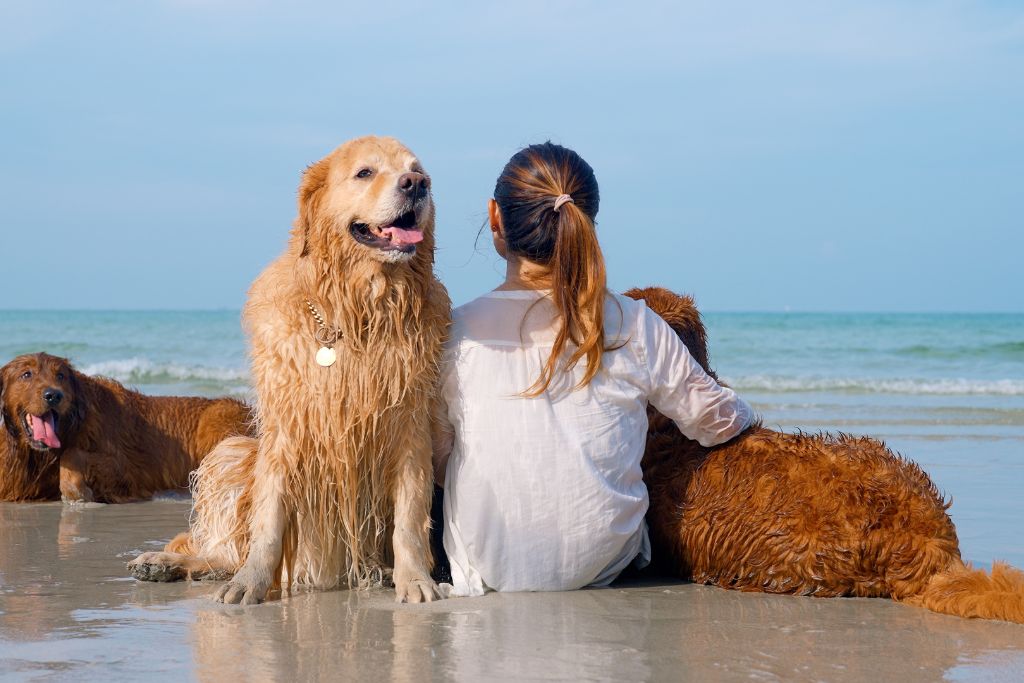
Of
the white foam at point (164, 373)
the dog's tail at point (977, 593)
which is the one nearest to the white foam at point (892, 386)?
the white foam at point (164, 373)

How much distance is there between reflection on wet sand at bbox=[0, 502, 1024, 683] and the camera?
3.19 meters

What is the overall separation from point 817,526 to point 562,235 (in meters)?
1.35

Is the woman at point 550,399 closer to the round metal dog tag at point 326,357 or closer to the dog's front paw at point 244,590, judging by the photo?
the round metal dog tag at point 326,357

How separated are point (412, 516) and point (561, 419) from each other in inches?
25.2

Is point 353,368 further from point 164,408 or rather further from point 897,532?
point 164,408

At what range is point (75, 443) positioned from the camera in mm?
7496

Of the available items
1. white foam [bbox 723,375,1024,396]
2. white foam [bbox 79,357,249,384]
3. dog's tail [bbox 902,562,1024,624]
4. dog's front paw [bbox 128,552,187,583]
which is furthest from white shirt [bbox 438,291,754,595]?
white foam [bbox 79,357,249,384]

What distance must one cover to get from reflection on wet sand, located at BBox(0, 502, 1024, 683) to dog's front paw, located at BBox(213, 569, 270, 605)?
51mm

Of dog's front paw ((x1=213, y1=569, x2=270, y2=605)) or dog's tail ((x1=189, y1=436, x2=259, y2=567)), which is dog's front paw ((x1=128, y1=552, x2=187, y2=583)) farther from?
dog's front paw ((x1=213, y1=569, x2=270, y2=605))

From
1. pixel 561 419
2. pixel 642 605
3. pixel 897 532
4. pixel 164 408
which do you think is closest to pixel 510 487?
pixel 561 419

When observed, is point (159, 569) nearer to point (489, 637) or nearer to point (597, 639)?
point (489, 637)

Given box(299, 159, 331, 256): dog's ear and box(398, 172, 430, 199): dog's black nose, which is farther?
box(299, 159, 331, 256): dog's ear

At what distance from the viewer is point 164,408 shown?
324 inches

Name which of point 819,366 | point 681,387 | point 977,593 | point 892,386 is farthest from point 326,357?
point 819,366
